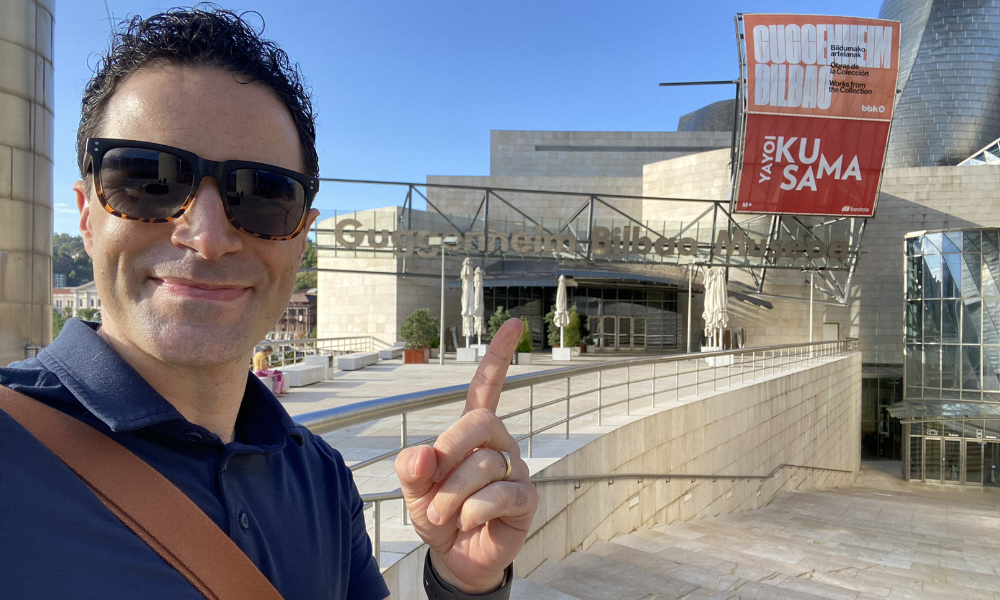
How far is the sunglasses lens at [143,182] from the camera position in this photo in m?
1.10

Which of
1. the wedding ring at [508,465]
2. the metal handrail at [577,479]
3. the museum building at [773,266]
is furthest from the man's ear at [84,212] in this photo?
the museum building at [773,266]

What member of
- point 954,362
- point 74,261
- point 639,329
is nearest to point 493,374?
point 74,261

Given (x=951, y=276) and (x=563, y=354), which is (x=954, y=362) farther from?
(x=563, y=354)

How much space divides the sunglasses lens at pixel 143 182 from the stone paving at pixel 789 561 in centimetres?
366

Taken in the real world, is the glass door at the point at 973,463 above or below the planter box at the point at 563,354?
below

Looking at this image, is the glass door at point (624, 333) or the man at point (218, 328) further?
the glass door at point (624, 333)

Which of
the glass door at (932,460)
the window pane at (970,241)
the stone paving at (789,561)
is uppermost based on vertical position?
the window pane at (970,241)

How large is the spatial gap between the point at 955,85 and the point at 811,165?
24.5 meters

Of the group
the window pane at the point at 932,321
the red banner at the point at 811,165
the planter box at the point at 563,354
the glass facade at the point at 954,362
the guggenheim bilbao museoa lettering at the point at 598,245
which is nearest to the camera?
the planter box at the point at 563,354

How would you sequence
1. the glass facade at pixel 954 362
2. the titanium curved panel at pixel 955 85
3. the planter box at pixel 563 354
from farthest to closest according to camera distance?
1. the titanium curved panel at pixel 955 85
2. the glass facade at pixel 954 362
3. the planter box at pixel 563 354

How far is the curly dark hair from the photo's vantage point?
1.14 meters

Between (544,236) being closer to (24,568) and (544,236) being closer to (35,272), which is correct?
(35,272)

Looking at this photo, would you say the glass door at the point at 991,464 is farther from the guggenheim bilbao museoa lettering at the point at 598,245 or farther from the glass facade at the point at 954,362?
the guggenheim bilbao museoa lettering at the point at 598,245

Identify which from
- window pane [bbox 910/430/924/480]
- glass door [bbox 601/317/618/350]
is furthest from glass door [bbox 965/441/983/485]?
glass door [bbox 601/317/618/350]
